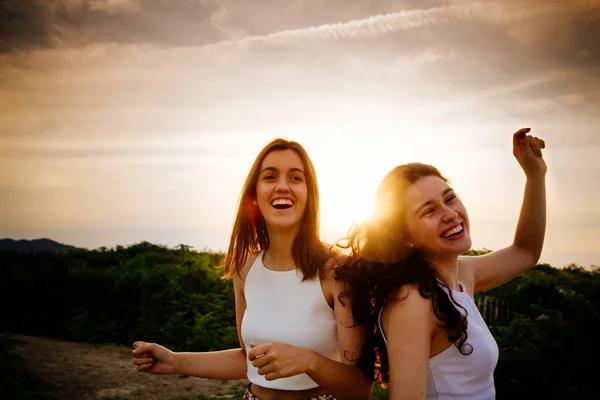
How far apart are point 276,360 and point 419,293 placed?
2.14ft

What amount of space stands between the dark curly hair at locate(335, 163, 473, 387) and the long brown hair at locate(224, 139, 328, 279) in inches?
8.4

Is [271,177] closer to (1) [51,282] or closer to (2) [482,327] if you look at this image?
(2) [482,327]

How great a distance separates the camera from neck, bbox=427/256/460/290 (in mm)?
2582

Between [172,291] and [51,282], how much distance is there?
2377mm

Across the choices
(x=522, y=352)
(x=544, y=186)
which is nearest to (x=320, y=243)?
(x=544, y=186)

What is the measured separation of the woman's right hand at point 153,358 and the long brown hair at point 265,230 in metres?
0.59

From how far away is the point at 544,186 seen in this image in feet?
10.5

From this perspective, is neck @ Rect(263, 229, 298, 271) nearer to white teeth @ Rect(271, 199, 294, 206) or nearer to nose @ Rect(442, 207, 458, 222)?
white teeth @ Rect(271, 199, 294, 206)

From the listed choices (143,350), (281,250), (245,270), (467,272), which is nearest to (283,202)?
(281,250)

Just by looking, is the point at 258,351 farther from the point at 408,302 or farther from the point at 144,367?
the point at 144,367

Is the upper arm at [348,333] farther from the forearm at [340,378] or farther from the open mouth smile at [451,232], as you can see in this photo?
the open mouth smile at [451,232]

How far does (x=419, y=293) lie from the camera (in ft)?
7.50

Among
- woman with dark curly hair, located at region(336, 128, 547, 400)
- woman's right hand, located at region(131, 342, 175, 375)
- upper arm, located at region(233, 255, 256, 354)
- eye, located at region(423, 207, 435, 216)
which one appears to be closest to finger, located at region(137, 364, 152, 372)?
woman's right hand, located at region(131, 342, 175, 375)

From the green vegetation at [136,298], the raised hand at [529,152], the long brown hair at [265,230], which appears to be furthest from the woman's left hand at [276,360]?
the green vegetation at [136,298]
